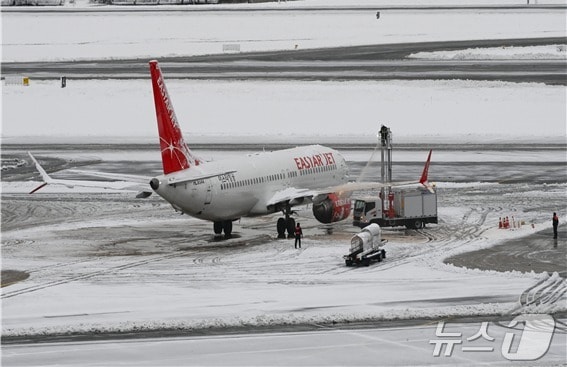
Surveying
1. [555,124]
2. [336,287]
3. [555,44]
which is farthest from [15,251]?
[555,44]

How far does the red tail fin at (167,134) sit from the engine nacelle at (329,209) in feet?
31.9

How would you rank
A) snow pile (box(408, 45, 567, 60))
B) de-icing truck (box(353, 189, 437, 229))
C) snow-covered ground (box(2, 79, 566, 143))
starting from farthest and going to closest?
1. snow pile (box(408, 45, 567, 60))
2. snow-covered ground (box(2, 79, 566, 143))
3. de-icing truck (box(353, 189, 437, 229))

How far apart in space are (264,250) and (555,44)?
9929cm

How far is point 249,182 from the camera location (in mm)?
66812

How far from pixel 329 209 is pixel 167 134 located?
38.8 ft

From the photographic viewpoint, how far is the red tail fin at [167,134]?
62.2 meters

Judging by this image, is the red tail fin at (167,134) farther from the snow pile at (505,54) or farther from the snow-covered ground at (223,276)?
the snow pile at (505,54)

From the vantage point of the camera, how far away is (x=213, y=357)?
135 feet

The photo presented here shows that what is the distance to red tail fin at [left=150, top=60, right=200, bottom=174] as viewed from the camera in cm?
6225

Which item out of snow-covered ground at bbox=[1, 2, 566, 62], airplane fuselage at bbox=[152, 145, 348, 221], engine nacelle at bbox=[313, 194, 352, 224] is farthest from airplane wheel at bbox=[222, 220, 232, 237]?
snow-covered ground at bbox=[1, 2, 566, 62]

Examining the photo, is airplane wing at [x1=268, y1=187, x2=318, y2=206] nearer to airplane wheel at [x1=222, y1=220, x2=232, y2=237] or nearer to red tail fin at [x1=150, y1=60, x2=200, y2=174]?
airplane wheel at [x1=222, y1=220, x2=232, y2=237]

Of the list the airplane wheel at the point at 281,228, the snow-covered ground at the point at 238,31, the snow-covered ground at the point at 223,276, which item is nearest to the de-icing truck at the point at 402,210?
the snow-covered ground at the point at 223,276

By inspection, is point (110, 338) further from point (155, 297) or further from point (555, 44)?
point (555, 44)

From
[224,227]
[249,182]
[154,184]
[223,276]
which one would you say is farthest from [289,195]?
[223,276]
